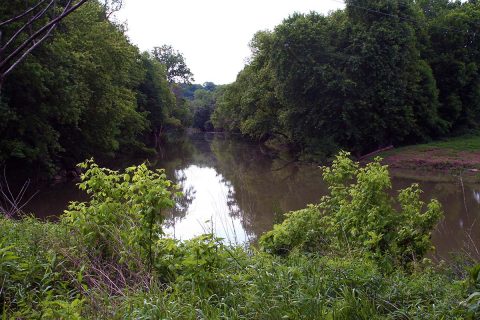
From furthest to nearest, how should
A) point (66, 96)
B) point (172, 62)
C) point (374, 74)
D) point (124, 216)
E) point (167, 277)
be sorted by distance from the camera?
point (172, 62)
point (374, 74)
point (66, 96)
point (124, 216)
point (167, 277)

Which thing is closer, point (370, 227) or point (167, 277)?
point (167, 277)

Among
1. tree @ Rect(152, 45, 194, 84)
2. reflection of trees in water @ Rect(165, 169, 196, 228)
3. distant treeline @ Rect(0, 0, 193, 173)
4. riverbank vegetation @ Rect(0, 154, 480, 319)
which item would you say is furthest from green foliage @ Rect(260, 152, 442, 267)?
tree @ Rect(152, 45, 194, 84)

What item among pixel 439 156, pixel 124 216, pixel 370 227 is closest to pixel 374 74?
pixel 439 156

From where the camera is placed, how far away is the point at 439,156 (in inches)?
1120

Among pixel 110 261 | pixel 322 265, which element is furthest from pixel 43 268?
pixel 322 265

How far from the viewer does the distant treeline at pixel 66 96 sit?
52.4 feet

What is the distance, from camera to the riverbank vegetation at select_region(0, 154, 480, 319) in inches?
142

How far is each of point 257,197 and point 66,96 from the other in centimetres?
854

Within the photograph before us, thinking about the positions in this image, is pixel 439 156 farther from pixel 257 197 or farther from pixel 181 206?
pixel 181 206

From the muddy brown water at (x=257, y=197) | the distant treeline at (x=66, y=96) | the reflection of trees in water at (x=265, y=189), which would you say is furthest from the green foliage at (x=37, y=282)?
the distant treeline at (x=66, y=96)

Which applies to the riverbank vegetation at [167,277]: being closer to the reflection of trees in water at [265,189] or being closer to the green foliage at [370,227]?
the green foliage at [370,227]

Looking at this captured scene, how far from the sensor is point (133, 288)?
4.01 meters

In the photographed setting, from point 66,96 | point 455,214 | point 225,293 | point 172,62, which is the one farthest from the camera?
point 172,62

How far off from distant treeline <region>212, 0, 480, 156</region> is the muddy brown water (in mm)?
4193
